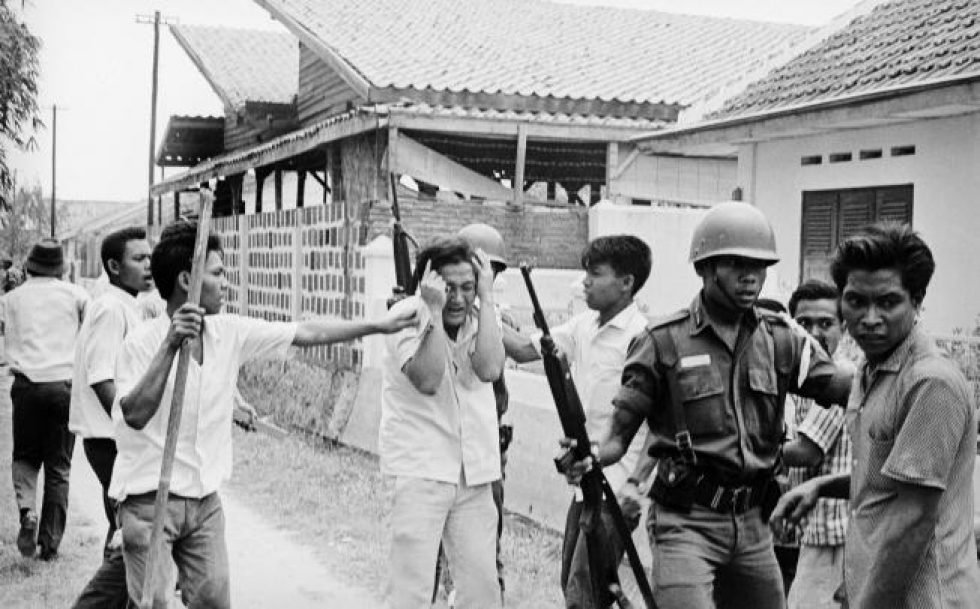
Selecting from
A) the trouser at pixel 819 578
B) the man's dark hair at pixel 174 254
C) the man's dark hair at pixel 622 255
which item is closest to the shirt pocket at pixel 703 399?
the trouser at pixel 819 578

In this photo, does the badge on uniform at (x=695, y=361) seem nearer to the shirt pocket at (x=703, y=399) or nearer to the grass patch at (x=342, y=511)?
the shirt pocket at (x=703, y=399)

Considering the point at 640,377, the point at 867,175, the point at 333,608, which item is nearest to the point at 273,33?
the point at 867,175

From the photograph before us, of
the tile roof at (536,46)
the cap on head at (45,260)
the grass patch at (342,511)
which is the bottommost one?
the grass patch at (342,511)

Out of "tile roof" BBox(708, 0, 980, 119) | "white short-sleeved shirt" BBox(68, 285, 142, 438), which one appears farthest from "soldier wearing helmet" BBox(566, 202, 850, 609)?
"tile roof" BBox(708, 0, 980, 119)

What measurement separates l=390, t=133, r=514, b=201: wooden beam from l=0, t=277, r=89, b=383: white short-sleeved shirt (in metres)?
6.72

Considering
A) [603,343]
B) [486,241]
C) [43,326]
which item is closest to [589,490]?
[603,343]

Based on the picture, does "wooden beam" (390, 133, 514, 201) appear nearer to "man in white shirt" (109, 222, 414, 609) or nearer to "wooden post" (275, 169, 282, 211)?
"wooden post" (275, 169, 282, 211)

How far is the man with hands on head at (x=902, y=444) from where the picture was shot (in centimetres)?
312

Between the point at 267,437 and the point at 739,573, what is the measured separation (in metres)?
8.73

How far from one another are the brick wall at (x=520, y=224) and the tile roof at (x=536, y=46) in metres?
1.47

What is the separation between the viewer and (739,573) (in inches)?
163

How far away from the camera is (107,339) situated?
6090 millimetres

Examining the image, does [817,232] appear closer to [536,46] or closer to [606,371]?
[606,371]

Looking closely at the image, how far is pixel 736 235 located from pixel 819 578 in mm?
1438
